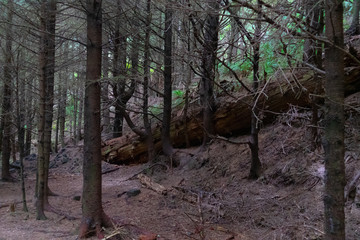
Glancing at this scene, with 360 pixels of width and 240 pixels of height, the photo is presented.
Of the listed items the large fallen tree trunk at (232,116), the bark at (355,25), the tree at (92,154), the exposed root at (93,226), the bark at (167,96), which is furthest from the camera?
the bark at (167,96)

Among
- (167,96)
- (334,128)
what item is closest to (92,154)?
(334,128)

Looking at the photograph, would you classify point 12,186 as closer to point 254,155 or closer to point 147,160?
point 147,160

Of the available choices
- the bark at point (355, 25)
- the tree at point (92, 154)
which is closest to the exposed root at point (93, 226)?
the tree at point (92, 154)

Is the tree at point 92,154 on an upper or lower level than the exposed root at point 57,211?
upper

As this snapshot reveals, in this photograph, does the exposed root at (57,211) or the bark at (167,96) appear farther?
the bark at (167,96)

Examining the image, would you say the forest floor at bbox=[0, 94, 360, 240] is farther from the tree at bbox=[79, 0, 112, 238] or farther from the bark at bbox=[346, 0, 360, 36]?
the bark at bbox=[346, 0, 360, 36]

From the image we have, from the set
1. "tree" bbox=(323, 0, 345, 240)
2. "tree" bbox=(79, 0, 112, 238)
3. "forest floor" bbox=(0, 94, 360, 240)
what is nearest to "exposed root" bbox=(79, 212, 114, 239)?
"tree" bbox=(79, 0, 112, 238)

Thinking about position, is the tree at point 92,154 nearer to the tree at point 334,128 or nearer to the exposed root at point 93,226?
the exposed root at point 93,226

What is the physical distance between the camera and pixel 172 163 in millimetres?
10734

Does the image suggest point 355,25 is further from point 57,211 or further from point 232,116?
point 57,211

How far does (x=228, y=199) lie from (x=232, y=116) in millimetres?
3444

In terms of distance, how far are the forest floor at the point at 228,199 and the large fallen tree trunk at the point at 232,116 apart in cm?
52

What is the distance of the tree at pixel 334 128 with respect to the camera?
7.85ft

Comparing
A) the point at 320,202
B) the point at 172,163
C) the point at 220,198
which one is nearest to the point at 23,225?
the point at 220,198
